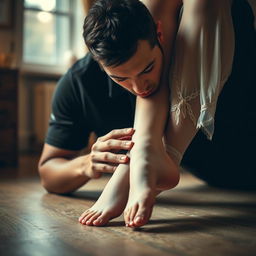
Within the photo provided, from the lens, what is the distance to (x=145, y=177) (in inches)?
42.2

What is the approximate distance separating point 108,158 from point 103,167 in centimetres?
7

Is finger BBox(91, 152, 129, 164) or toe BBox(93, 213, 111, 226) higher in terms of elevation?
finger BBox(91, 152, 129, 164)

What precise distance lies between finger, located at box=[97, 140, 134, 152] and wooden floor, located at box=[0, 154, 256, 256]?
0.18m

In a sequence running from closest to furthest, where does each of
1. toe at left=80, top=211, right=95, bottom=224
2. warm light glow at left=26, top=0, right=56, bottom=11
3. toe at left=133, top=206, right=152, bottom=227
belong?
toe at left=133, top=206, right=152, bottom=227 < toe at left=80, top=211, right=95, bottom=224 < warm light glow at left=26, top=0, right=56, bottom=11

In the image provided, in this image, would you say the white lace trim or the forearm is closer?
the white lace trim

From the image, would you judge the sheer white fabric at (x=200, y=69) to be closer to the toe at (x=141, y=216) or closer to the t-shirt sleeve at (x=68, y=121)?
the toe at (x=141, y=216)

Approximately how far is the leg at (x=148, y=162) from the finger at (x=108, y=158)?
0.15 ft

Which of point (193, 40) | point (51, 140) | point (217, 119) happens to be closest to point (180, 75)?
point (193, 40)

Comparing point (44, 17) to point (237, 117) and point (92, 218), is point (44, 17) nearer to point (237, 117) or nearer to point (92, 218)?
point (237, 117)

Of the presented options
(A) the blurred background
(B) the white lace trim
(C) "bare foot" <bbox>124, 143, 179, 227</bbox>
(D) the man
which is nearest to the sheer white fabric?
(B) the white lace trim

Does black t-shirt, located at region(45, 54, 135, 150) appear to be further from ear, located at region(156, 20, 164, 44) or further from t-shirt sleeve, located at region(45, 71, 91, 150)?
ear, located at region(156, 20, 164, 44)

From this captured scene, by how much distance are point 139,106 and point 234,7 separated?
515 millimetres

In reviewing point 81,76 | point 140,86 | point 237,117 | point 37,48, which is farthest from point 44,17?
point 140,86

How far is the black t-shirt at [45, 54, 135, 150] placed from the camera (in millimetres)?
1567
